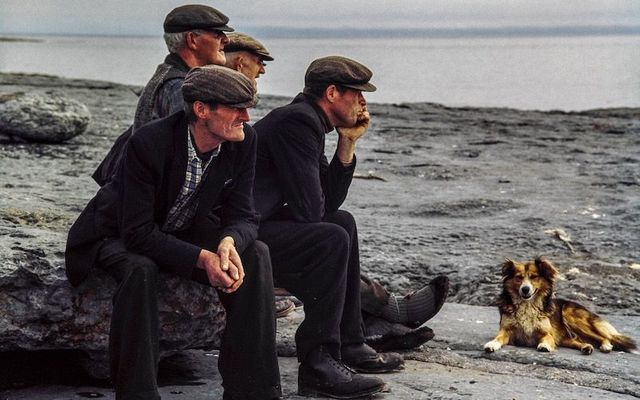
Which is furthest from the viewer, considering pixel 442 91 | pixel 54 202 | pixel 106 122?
pixel 442 91

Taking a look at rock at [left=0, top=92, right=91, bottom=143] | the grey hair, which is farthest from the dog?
rock at [left=0, top=92, right=91, bottom=143]

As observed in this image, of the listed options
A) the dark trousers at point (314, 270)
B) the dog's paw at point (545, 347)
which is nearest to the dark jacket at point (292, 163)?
the dark trousers at point (314, 270)

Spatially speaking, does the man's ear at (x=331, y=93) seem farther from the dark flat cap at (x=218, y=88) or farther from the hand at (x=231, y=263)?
the hand at (x=231, y=263)

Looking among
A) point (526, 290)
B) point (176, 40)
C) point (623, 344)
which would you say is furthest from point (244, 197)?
point (623, 344)

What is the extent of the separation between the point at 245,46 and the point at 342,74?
914 millimetres

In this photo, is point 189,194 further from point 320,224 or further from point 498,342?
point 498,342

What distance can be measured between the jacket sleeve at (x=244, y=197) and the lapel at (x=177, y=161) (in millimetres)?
302

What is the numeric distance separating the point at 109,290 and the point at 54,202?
8.87 ft

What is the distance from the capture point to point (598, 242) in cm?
958

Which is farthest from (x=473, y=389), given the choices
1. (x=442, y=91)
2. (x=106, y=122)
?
(x=442, y=91)

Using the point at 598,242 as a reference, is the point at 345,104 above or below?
above

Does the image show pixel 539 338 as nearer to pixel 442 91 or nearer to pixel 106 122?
pixel 106 122

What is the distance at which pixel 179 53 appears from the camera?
20.3 feet

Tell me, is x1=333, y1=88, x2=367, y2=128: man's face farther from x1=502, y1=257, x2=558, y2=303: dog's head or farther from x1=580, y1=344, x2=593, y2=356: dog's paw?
x1=580, y1=344, x2=593, y2=356: dog's paw
